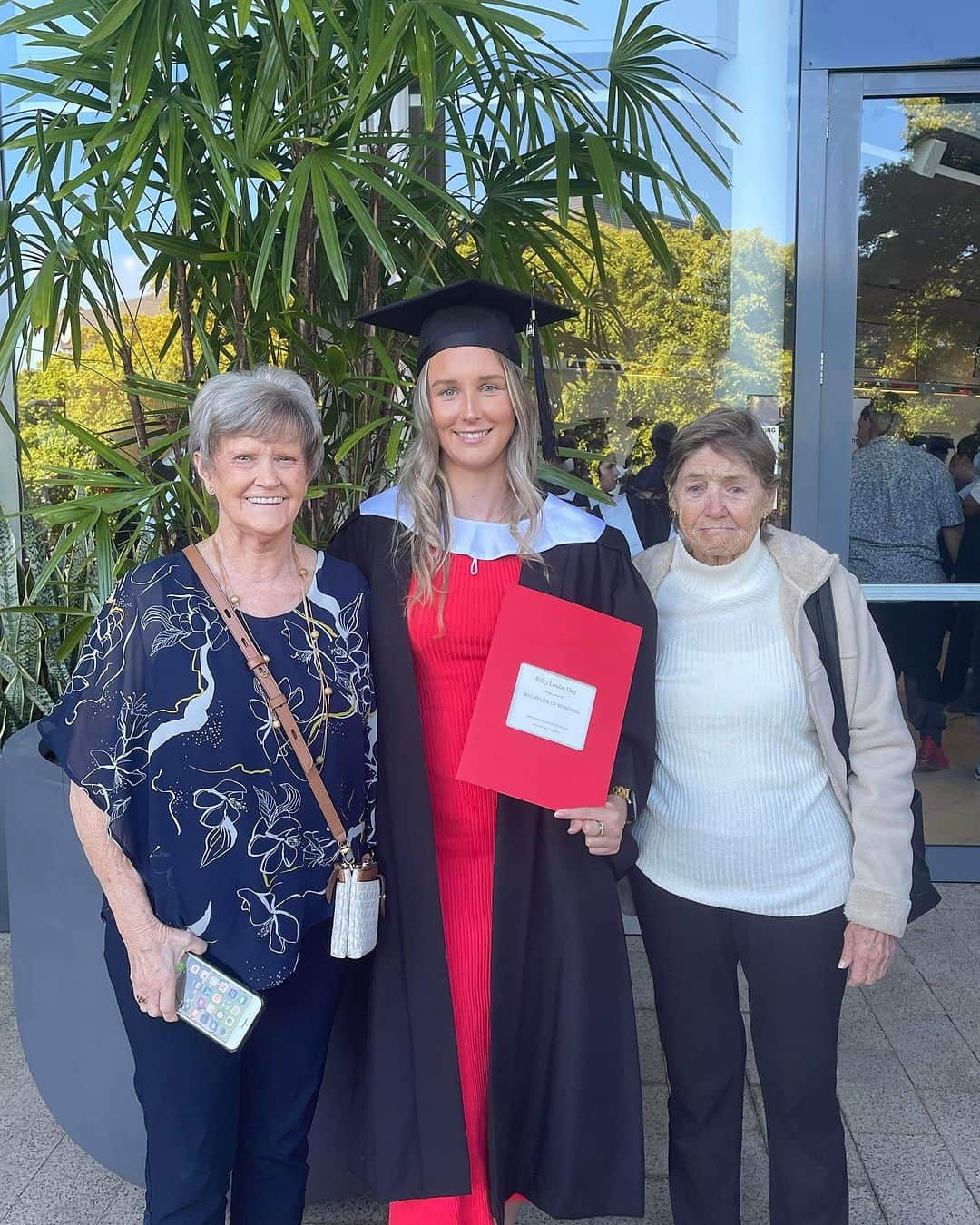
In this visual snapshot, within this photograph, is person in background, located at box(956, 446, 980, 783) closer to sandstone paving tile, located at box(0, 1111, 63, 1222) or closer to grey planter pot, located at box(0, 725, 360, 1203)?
grey planter pot, located at box(0, 725, 360, 1203)

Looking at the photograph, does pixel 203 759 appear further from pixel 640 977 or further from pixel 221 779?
pixel 640 977

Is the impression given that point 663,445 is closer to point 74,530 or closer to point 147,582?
point 74,530

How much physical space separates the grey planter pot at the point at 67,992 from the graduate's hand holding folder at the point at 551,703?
36.4 inches

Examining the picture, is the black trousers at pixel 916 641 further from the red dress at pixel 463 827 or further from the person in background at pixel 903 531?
the red dress at pixel 463 827

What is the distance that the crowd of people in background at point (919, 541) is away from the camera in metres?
5.02

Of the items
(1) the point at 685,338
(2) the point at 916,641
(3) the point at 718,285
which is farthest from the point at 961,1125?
(3) the point at 718,285

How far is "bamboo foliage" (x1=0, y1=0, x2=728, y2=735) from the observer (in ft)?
7.75

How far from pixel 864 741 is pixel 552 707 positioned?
0.64 m

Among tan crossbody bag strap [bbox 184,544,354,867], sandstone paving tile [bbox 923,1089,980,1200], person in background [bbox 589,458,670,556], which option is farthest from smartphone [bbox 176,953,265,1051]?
person in background [bbox 589,458,670,556]

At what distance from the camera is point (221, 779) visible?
181cm

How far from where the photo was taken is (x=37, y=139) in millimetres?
2592

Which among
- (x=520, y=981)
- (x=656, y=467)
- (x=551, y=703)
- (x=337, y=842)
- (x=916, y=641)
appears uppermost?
(x=656, y=467)

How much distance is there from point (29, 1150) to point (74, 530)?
176 centimetres

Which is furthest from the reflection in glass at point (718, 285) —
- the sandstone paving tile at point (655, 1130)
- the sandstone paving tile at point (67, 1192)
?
the sandstone paving tile at point (67, 1192)
